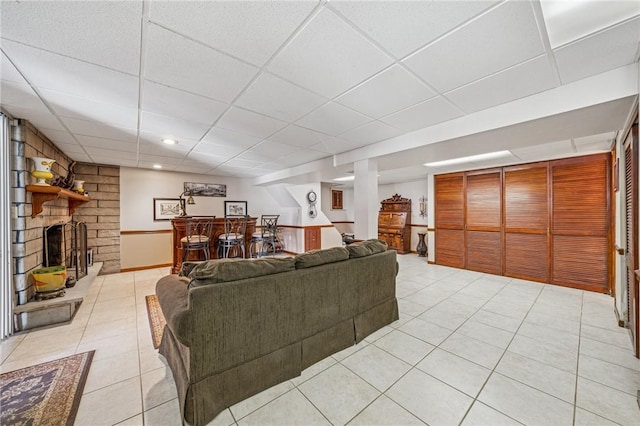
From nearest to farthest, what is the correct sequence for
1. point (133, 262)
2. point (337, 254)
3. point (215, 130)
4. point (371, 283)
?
point (337, 254)
point (371, 283)
point (215, 130)
point (133, 262)

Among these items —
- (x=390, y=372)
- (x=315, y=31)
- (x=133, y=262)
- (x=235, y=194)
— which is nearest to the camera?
(x=315, y=31)

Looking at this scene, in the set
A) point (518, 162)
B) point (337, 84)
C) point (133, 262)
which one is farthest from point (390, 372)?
point (133, 262)

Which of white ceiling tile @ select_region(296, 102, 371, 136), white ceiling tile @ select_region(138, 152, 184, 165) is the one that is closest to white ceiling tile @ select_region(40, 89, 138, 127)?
white ceiling tile @ select_region(138, 152, 184, 165)

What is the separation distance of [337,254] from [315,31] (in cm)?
174

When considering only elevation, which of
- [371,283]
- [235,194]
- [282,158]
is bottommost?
[371,283]

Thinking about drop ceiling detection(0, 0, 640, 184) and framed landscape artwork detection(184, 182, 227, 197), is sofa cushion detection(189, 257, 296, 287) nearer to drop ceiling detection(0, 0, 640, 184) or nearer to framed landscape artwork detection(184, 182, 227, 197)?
drop ceiling detection(0, 0, 640, 184)

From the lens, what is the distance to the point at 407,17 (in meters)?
1.33

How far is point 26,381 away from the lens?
189 cm

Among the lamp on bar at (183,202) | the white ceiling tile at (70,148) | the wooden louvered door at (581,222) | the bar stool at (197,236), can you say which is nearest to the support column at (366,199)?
the bar stool at (197,236)

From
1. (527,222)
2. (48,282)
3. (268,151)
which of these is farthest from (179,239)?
(527,222)

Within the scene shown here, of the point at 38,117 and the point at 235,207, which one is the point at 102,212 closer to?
the point at 235,207

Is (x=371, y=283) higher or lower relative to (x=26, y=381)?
higher

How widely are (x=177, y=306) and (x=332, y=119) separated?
225cm

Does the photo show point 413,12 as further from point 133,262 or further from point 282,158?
point 133,262
